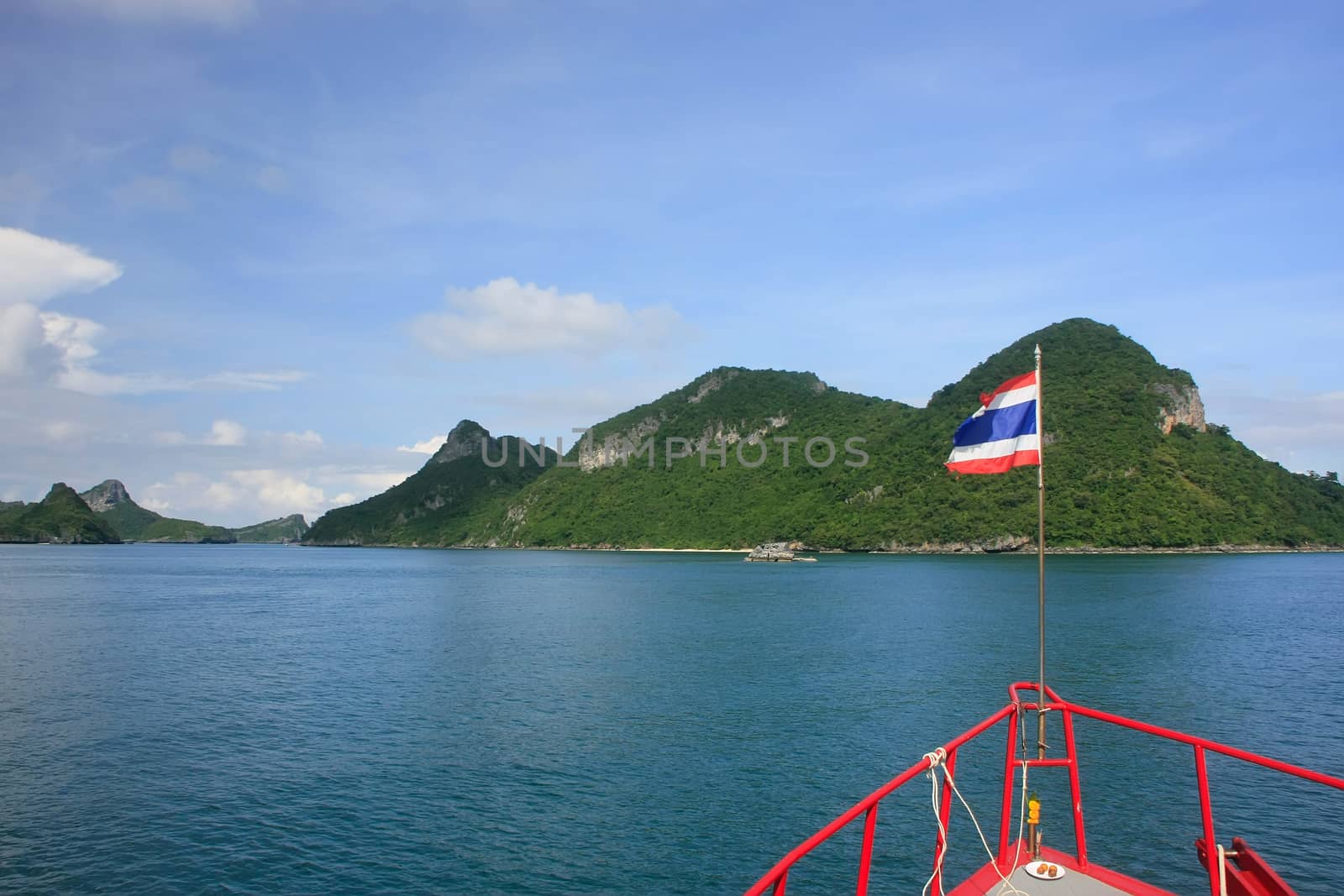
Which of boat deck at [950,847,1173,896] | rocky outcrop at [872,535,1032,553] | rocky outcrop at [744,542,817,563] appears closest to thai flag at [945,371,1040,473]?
boat deck at [950,847,1173,896]

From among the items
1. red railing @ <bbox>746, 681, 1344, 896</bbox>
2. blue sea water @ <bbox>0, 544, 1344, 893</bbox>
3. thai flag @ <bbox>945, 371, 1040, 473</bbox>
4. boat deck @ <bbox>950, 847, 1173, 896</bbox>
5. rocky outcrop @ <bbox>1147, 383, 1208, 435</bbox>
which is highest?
rocky outcrop @ <bbox>1147, 383, 1208, 435</bbox>

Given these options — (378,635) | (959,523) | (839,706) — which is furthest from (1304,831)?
(959,523)

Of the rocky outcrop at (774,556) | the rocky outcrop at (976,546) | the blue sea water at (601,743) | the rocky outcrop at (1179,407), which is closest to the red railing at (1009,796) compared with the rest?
the blue sea water at (601,743)

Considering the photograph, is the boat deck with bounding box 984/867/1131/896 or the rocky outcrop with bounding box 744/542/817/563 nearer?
the boat deck with bounding box 984/867/1131/896

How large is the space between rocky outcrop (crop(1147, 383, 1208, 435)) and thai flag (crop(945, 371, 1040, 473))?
599ft

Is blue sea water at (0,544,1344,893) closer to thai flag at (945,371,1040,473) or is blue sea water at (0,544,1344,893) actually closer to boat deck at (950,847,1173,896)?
boat deck at (950,847,1173,896)

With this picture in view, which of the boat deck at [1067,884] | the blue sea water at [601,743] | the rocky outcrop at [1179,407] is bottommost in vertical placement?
the blue sea water at [601,743]

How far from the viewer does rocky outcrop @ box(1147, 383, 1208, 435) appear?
562 ft

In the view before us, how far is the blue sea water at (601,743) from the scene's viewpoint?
18438 millimetres

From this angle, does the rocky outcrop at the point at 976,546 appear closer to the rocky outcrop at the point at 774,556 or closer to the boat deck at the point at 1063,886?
the rocky outcrop at the point at 774,556

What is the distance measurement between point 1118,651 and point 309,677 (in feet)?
137

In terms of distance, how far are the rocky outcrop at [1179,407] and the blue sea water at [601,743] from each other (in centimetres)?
11985

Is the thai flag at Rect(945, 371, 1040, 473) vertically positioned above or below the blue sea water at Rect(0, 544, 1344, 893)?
above

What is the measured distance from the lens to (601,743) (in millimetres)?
27719
